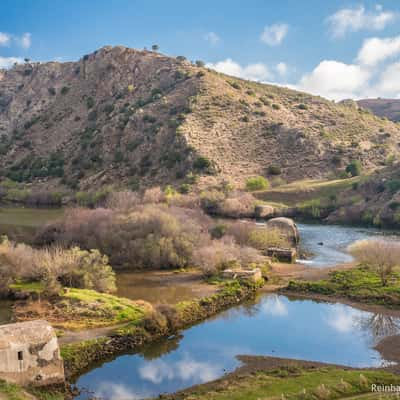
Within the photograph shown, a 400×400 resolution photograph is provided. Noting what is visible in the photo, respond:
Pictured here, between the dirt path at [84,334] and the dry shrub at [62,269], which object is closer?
the dirt path at [84,334]

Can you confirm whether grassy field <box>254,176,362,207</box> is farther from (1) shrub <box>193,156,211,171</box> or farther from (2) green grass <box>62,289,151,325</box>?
(2) green grass <box>62,289,151,325</box>

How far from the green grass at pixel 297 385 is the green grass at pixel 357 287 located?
13.4 meters

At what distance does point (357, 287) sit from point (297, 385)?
18421 millimetres

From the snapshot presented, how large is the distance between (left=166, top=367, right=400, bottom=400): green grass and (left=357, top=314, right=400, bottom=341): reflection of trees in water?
690 cm

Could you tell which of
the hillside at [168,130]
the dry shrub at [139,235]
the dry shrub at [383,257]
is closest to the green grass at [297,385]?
the dry shrub at [383,257]

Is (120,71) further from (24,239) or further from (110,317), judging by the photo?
(110,317)

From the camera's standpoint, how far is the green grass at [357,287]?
1407 inches

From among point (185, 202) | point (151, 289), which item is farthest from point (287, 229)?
point (151, 289)

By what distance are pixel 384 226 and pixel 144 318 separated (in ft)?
165

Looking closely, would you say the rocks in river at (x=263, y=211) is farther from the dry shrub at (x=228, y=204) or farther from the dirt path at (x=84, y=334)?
→ the dirt path at (x=84, y=334)

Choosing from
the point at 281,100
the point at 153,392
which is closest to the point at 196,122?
the point at 281,100

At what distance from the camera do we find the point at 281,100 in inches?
5069

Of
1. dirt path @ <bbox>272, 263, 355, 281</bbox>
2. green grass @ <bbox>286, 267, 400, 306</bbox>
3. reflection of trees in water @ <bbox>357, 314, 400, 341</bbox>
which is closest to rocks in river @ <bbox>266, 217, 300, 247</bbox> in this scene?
dirt path @ <bbox>272, 263, 355, 281</bbox>

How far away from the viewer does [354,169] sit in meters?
94.4
